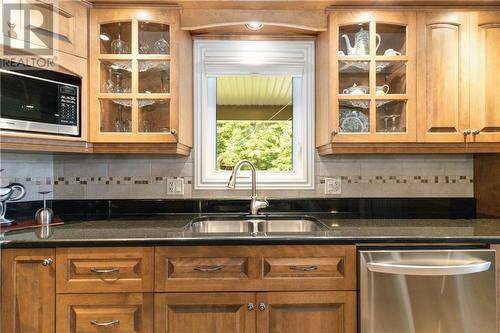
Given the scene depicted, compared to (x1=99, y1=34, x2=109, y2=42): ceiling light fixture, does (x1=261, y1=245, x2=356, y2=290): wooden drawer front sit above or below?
below

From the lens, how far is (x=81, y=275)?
53.1 inches

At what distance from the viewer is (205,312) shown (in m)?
1.36

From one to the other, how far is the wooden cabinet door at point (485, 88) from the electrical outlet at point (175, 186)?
1.71 meters

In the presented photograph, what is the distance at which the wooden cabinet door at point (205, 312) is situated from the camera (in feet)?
4.43

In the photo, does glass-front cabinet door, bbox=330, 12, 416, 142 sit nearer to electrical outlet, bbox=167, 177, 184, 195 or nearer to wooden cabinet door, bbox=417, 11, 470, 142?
wooden cabinet door, bbox=417, 11, 470, 142

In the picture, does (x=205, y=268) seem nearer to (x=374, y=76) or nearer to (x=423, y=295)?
(x=423, y=295)

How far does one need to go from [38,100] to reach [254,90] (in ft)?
4.13

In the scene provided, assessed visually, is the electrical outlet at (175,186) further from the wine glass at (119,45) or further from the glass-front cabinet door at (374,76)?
Answer: the glass-front cabinet door at (374,76)

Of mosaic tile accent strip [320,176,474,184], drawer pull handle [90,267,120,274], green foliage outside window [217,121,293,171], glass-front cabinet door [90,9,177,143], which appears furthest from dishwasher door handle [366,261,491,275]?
glass-front cabinet door [90,9,177,143]

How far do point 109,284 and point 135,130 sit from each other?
0.79 m

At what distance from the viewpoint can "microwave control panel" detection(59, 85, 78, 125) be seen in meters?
1.60

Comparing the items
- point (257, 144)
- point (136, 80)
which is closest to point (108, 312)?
point (136, 80)

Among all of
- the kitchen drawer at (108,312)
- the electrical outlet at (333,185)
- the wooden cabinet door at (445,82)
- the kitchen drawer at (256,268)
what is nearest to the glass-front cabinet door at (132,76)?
the kitchen drawer at (256,268)

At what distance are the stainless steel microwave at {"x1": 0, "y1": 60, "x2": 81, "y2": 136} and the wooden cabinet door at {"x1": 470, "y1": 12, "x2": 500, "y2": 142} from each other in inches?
83.2
